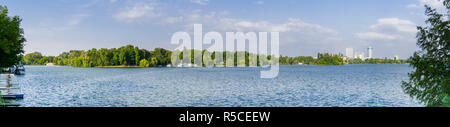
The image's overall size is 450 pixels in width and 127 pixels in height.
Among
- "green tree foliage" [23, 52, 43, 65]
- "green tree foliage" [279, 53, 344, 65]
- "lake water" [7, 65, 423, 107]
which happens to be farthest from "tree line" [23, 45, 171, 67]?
"lake water" [7, 65, 423, 107]

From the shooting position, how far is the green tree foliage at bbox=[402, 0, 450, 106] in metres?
10.7

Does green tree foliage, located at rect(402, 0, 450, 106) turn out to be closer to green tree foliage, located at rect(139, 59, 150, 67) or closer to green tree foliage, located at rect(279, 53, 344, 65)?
green tree foliage, located at rect(139, 59, 150, 67)

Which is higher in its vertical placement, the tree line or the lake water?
the tree line

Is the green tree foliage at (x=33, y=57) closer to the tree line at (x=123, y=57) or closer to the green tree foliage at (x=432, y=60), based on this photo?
the tree line at (x=123, y=57)

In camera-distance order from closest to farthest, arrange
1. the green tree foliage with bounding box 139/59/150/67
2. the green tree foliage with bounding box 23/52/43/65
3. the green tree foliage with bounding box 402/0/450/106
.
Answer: the green tree foliage with bounding box 402/0/450/106, the green tree foliage with bounding box 139/59/150/67, the green tree foliage with bounding box 23/52/43/65

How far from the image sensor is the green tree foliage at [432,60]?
10688 millimetres

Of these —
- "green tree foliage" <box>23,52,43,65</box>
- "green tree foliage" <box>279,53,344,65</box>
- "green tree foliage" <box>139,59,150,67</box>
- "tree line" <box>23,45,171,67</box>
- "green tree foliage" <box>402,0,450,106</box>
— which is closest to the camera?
"green tree foliage" <box>402,0,450,106</box>

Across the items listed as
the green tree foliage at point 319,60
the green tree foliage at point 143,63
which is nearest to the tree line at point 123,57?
the green tree foliage at point 143,63

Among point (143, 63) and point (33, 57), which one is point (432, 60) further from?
point (33, 57)

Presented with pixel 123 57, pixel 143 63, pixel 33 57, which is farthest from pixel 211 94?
pixel 33 57

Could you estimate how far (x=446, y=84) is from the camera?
10.4 metres
